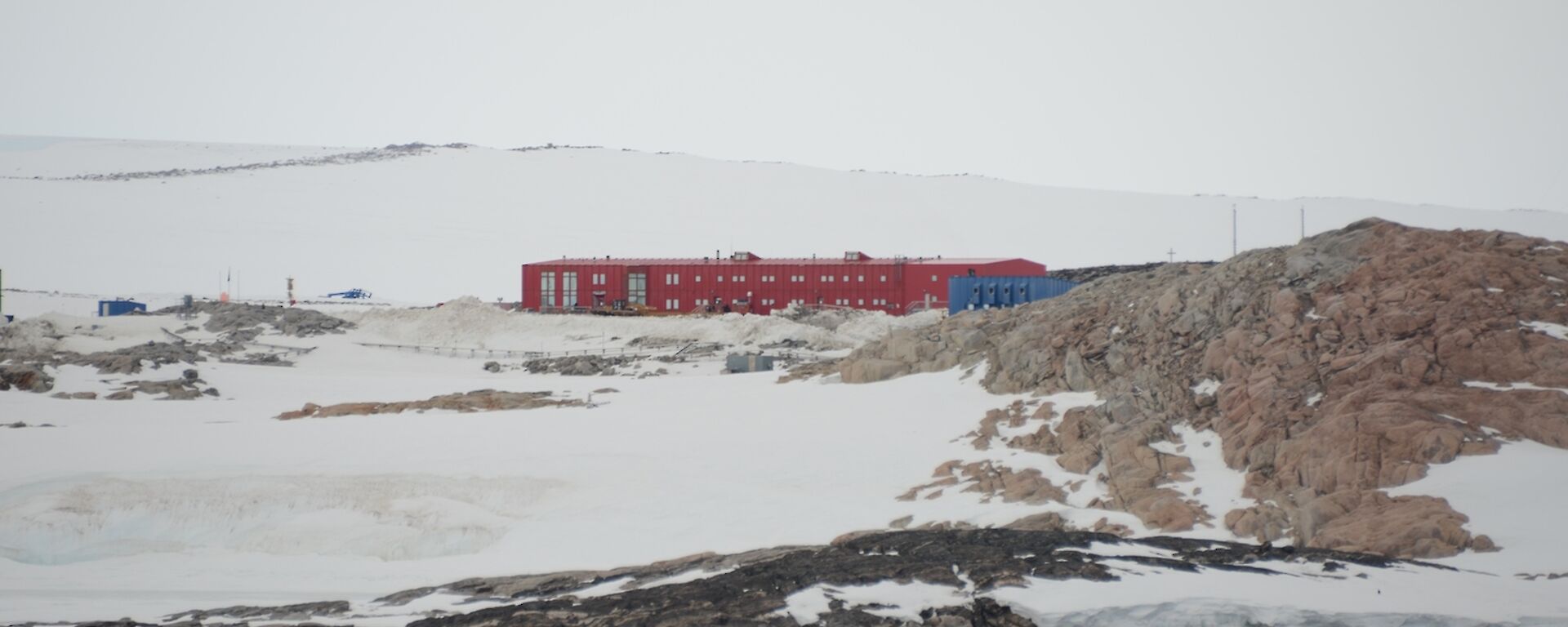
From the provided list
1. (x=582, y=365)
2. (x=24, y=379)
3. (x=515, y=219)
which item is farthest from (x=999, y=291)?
(x=515, y=219)

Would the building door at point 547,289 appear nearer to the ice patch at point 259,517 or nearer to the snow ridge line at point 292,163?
the ice patch at point 259,517

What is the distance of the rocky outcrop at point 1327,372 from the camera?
1767 centimetres

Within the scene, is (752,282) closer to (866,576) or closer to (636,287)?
(636,287)

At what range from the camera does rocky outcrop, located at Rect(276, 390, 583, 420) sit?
32.9 m

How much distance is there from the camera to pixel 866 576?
1454cm

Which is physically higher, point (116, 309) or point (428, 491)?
point (116, 309)

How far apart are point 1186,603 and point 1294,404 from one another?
8.26 metres

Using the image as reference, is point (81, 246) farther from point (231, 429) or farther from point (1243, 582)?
point (1243, 582)

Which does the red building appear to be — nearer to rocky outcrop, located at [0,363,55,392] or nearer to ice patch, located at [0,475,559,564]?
rocky outcrop, located at [0,363,55,392]

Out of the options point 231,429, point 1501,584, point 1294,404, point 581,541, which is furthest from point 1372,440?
point 231,429

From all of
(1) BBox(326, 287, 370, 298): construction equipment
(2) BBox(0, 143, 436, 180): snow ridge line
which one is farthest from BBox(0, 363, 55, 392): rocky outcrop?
(2) BBox(0, 143, 436, 180): snow ridge line

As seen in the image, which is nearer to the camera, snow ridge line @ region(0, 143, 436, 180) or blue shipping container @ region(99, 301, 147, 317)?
blue shipping container @ region(99, 301, 147, 317)

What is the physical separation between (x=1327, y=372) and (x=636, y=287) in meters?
50.3

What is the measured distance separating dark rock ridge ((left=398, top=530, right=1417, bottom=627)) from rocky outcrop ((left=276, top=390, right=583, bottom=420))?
16.0 meters
